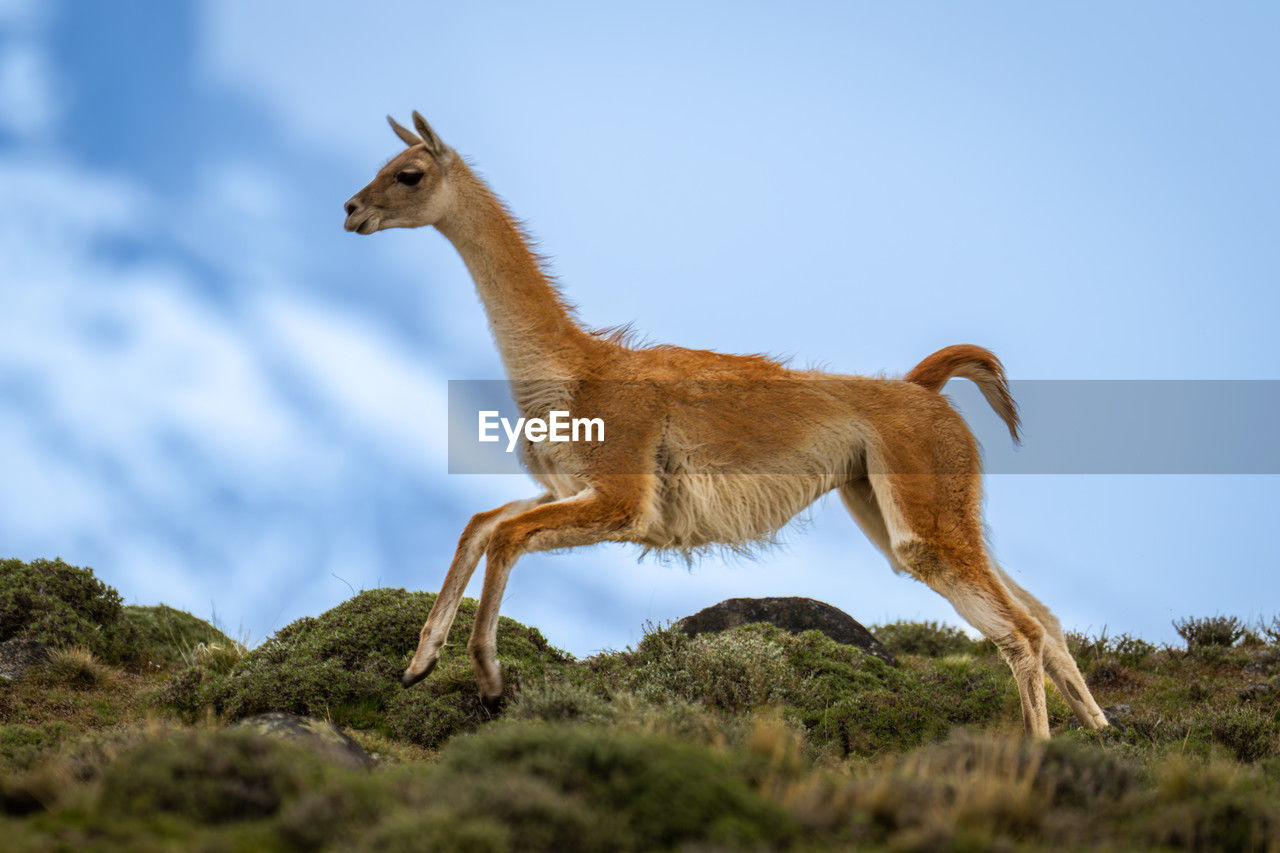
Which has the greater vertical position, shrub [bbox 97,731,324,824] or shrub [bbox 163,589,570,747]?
shrub [bbox 163,589,570,747]

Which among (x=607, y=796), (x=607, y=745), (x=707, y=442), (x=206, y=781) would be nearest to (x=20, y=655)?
(x=707, y=442)

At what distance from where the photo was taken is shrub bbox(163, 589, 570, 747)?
9789mm

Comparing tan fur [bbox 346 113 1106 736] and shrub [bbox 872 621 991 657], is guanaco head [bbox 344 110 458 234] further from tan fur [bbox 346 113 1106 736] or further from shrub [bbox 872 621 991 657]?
shrub [bbox 872 621 991 657]

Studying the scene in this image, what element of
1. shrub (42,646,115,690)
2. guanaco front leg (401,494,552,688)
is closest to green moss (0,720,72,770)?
shrub (42,646,115,690)

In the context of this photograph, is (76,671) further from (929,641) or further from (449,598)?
(929,641)

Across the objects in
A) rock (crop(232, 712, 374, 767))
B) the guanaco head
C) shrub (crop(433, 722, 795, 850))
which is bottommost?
shrub (crop(433, 722, 795, 850))

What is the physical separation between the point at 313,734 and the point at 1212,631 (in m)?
14.1

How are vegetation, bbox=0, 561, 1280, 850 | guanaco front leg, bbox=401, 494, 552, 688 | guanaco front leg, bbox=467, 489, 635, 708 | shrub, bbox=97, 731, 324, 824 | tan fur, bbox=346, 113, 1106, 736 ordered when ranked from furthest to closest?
1. tan fur, bbox=346, 113, 1106, 736
2. guanaco front leg, bbox=401, 494, 552, 688
3. guanaco front leg, bbox=467, 489, 635, 708
4. shrub, bbox=97, 731, 324, 824
5. vegetation, bbox=0, 561, 1280, 850

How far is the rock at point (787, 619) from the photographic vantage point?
13.5 meters

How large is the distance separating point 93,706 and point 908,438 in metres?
8.63

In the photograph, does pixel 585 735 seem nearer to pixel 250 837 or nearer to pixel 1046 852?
pixel 250 837

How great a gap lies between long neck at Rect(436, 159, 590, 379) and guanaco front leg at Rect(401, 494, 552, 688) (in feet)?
4.78

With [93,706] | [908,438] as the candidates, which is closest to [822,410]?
[908,438]

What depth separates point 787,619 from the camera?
536 inches
